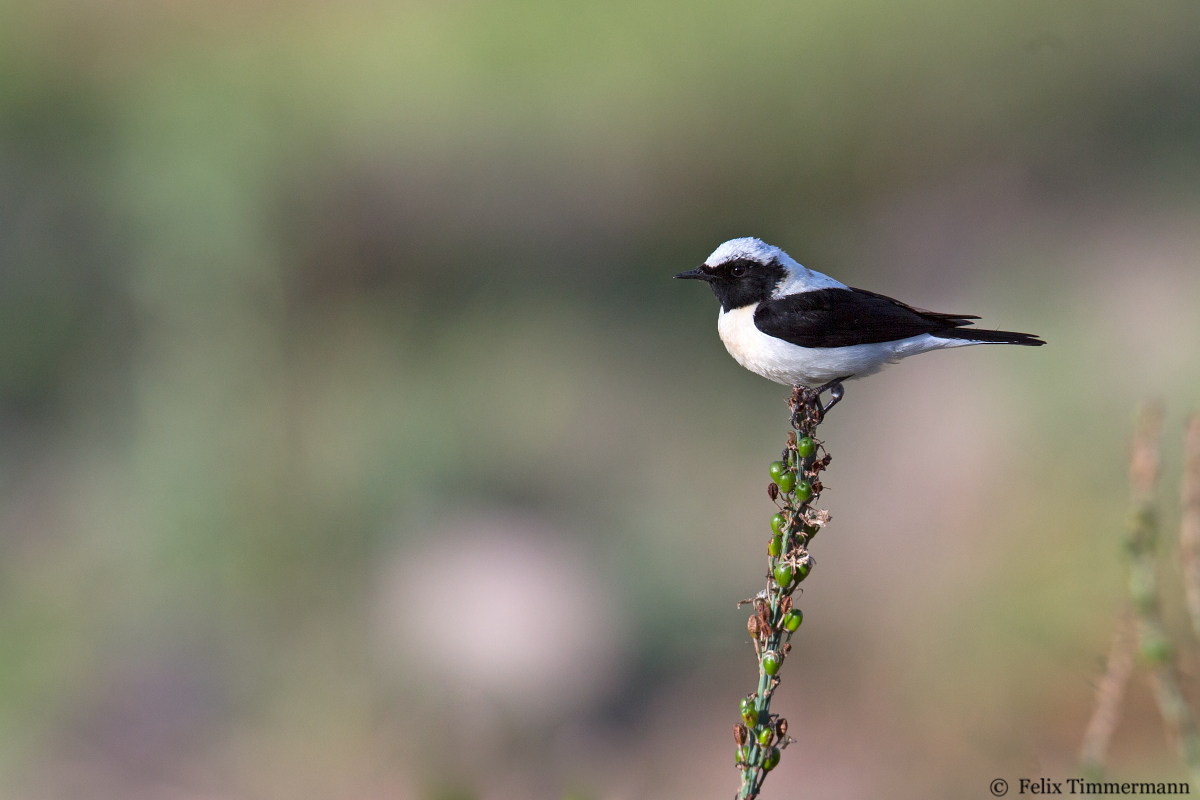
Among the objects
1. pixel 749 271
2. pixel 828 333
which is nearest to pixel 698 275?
pixel 749 271

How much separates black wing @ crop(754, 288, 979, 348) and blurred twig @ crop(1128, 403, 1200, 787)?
5.07ft

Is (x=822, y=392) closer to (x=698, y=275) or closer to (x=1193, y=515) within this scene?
(x=698, y=275)

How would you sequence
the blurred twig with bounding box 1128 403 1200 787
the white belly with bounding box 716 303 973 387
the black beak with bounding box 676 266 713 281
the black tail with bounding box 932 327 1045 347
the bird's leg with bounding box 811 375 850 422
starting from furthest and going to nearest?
the black beak with bounding box 676 266 713 281 < the white belly with bounding box 716 303 973 387 < the black tail with bounding box 932 327 1045 347 < the bird's leg with bounding box 811 375 850 422 < the blurred twig with bounding box 1128 403 1200 787

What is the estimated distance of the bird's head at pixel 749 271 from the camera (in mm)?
3303

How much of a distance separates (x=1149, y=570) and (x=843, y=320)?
1.72 m

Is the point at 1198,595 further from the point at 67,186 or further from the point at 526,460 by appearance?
the point at 67,186

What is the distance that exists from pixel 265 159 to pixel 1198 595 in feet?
30.1

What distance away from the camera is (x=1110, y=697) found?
1.48m

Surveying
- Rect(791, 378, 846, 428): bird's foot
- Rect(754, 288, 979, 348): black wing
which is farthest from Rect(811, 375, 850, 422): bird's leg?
Rect(754, 288, 979, 348): black wing

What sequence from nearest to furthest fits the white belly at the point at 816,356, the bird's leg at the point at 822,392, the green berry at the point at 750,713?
1. the green berry at the point at 750,713
2. the bird's leg at the point at 822,392
3. the white belly at the point at 816,356

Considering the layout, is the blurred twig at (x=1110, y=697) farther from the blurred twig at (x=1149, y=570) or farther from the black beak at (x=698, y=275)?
the black beak at (x=698, y=275)

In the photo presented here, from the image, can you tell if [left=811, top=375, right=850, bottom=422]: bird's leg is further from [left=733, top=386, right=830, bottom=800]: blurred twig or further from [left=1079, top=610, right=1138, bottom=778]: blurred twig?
[left=1079, top=610, right=1138, bottom=778]: blurred twig

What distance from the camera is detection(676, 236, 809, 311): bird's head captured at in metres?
3.30

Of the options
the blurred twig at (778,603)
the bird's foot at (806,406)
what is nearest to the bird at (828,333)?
the bird's foot at (806,406)
